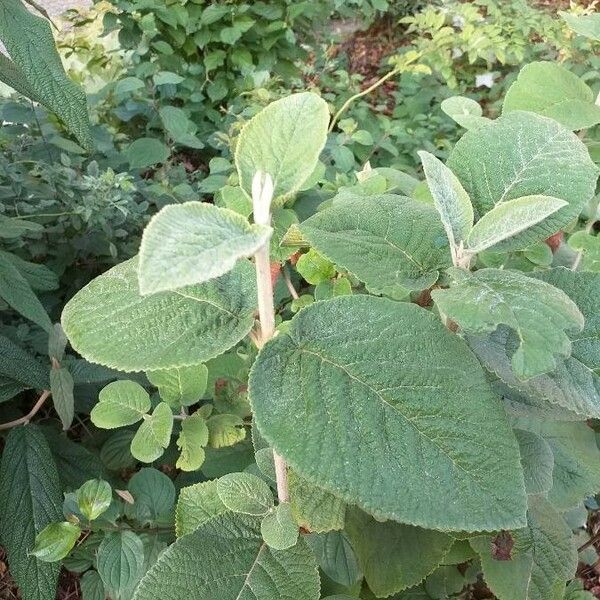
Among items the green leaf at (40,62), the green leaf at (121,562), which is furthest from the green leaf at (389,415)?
the green leaf at (40,62)

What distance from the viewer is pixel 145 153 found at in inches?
73.0

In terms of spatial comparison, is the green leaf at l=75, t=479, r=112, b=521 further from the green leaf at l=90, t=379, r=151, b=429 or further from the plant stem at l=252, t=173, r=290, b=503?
the plant stem at l=252, t=173, r=290, b=503

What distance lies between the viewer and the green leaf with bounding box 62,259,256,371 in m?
0.53

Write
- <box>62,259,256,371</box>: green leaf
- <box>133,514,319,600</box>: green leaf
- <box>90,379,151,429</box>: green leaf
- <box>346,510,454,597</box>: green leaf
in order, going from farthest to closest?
<box>90,379,151,429</box>: green leaf
<box>346,510,454,597</box>: green leaf
<box>133,514,319,600</box>: green leaf
<box>62,259,256,371</box>: green leaf

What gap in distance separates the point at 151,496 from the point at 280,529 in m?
0.36

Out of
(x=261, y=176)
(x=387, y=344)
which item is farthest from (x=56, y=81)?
(x=387, y=344)

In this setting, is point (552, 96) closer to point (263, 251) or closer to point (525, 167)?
point (525, 167)

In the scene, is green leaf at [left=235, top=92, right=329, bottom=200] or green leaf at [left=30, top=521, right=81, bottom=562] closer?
green leaf at [left=235, top=92, right=329, bottom=200]

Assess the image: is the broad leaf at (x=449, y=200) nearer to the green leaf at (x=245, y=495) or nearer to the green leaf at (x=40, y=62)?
the green leaf at (x=245, y=495)

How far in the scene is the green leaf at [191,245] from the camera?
0.42 meters

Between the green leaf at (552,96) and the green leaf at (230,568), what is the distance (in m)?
0.67

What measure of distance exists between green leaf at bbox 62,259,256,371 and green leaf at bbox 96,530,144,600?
41 centimetres

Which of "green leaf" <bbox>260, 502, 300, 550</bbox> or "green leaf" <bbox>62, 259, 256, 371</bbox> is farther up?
"green leaf" <bbox>62, 259, 256, 371</bbox>

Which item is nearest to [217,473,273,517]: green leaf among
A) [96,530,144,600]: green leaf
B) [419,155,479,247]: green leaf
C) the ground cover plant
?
the ground cover plant
